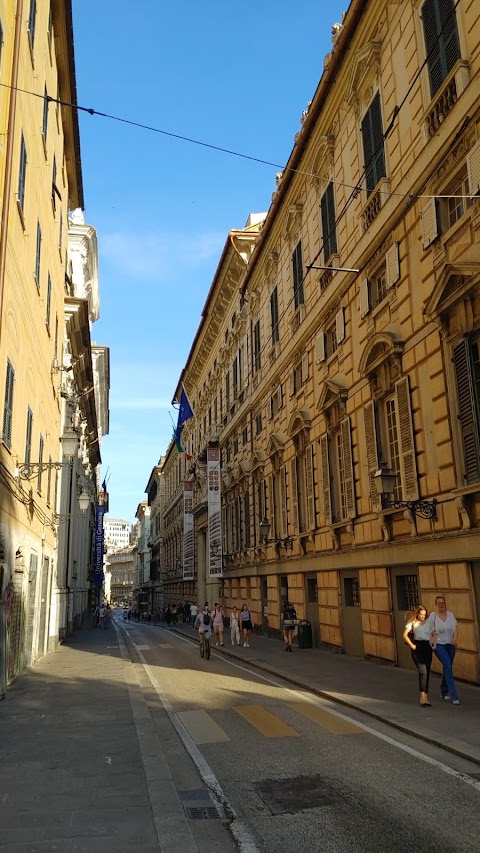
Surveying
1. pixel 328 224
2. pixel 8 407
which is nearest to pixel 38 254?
pixel 8 407

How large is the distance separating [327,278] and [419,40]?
734 cm

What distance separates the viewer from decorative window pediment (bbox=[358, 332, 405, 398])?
51.4ft

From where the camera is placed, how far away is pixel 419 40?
1511 cm

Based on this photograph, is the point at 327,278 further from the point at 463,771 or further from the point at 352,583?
the point at 463,771

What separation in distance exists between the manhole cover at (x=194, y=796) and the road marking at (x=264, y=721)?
2.77 m

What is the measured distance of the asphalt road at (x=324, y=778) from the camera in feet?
17.7

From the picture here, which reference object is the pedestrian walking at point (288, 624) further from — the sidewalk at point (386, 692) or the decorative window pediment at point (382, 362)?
the decorative window pediment at point (382, 362)

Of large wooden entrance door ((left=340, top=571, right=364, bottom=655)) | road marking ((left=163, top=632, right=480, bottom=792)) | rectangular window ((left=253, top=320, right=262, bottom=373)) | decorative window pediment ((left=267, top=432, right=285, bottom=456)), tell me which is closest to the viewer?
road marking ((left=163, top=632, right=480, bottom=792))

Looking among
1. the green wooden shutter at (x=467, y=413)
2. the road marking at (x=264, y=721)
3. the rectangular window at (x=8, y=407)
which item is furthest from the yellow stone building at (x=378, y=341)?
the rectangular window at (x=8, y=407)

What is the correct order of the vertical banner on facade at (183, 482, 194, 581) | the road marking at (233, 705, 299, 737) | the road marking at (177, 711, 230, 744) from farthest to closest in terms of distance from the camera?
the vertical banner on facade at (183, 482, 194, 581) < the road marking at (233, 705, 299, 737) < the road marking at (177, 711, 230, 744)

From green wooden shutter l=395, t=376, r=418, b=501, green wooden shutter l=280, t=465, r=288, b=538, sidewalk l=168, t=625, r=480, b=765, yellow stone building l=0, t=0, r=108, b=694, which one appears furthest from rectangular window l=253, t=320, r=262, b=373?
green wooden shutter l=395, t=376, r=418, b=501

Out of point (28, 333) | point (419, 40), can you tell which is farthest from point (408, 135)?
point (28, 333)

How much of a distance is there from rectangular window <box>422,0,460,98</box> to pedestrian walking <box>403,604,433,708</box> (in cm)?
1072

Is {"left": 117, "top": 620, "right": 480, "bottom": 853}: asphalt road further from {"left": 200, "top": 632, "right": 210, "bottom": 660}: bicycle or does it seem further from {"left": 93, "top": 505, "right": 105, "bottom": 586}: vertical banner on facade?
{"left": 93, "top": 505, "right": 105, "bottom": 586}: vertical banner on facade
